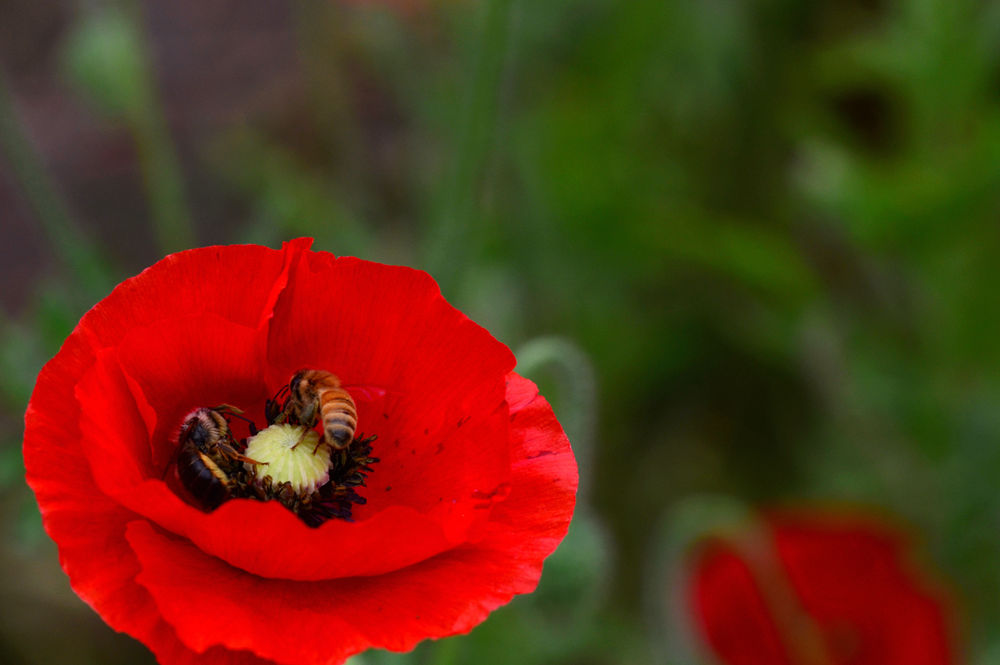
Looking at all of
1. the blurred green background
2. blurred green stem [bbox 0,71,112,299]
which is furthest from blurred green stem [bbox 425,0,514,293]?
blurred green stem [bbox 0,71,112,299]

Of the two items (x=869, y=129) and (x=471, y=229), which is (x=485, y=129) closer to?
(x=471, y=229)

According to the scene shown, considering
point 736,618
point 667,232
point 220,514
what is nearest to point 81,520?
point 220,514

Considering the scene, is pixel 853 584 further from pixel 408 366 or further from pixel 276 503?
pixel 276 503

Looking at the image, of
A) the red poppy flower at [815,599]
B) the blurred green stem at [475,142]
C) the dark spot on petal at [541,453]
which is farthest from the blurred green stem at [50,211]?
the red poppy flower at [815,599]

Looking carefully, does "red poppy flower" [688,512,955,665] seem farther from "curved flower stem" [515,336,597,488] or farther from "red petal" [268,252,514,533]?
"red petal" [268,252,514,533]

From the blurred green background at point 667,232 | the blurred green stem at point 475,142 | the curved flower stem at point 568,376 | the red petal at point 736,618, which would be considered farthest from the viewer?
the blurred green background at point 667,232

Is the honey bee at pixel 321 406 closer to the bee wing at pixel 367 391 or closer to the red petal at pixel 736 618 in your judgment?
the bee wing at pixel 367 391
